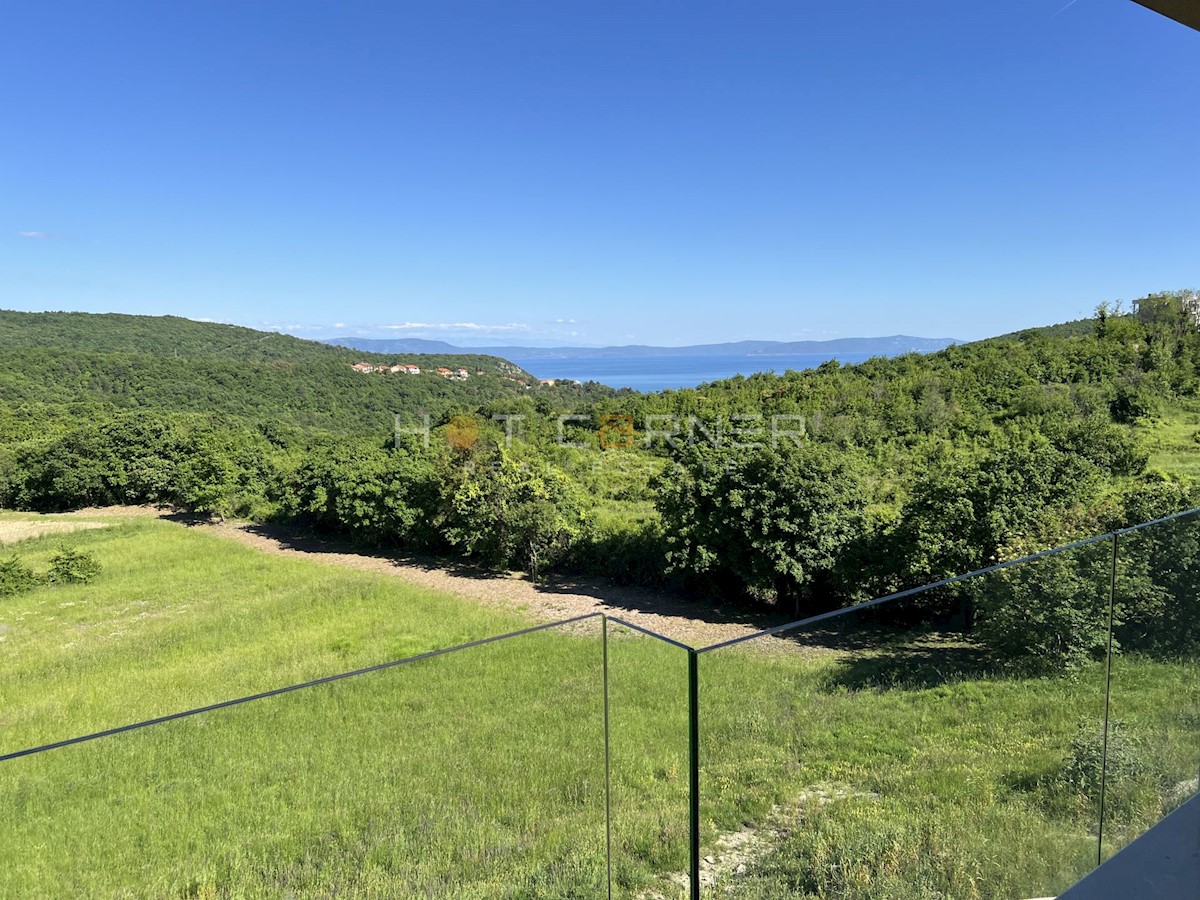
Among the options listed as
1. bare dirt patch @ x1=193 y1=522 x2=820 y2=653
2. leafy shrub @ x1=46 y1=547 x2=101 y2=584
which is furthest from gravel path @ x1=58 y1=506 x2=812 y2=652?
leafy shrub @ x1=46 y1=547 x2=101 y2=584

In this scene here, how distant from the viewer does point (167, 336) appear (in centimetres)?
5525

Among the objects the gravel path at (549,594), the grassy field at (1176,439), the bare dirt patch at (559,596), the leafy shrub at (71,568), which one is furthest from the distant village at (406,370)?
the grassy field at (1176,439)

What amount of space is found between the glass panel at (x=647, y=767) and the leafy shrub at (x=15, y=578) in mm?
16798

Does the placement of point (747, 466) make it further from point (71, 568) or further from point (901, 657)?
point (71, 568)

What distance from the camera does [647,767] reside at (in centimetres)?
168

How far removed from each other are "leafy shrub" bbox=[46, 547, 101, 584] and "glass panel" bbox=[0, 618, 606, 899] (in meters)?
16.0

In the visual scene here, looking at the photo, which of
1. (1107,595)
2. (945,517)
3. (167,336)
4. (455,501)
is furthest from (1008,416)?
(167,336)

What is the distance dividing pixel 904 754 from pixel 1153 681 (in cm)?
107

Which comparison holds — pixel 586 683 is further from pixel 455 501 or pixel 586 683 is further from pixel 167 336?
pixel 167 336

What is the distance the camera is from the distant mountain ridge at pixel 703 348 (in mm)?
33938

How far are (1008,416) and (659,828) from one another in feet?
69.0

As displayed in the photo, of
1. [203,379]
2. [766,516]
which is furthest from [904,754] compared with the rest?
[203,379]

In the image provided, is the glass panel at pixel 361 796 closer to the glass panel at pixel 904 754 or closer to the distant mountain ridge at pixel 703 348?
the glass panel at pixel 904 754

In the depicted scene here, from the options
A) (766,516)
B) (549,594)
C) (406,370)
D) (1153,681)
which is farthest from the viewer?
(406,370)
